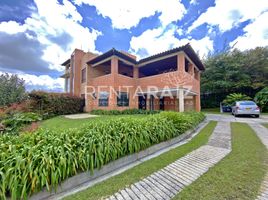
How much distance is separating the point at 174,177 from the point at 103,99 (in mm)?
12795

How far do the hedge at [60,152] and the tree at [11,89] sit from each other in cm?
1529

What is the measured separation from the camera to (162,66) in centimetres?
1636

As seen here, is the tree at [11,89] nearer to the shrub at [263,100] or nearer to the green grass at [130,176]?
the green grass at [130,176]

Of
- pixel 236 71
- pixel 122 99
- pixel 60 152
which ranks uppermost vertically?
pixel 236 71

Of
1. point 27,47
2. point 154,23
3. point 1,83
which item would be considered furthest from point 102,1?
point 1,83

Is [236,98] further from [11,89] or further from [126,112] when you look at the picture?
[11,89]

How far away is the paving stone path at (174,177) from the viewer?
8.83ft

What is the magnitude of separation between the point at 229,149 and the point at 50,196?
5.21m

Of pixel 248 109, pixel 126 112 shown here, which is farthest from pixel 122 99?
pixel 248 109

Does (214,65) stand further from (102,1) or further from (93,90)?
(102,1)

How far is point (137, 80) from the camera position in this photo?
51.3 feet

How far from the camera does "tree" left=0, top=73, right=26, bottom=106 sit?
49.6ft

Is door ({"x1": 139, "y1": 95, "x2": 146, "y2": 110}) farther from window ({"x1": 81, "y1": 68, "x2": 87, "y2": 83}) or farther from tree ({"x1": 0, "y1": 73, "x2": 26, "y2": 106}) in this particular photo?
tree ({"x1": 0, "y1": 73, "x2": 26, "y2": 106})

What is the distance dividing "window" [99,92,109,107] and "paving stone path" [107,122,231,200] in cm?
1124
